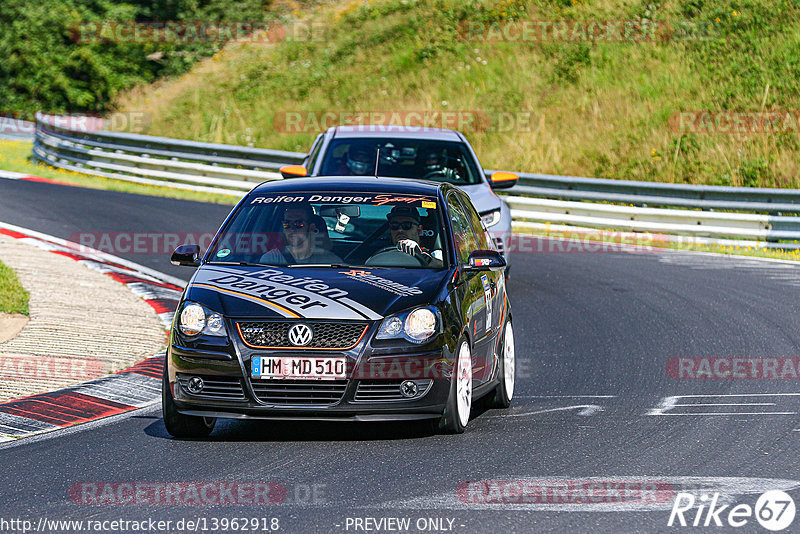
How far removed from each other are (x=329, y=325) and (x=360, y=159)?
6.85 m

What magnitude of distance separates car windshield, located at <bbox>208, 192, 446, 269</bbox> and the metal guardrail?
12.0 m

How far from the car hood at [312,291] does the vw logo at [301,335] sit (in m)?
0.08

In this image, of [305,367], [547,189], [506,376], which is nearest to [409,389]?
[305,367]

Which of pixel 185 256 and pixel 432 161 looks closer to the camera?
pixel 185 256

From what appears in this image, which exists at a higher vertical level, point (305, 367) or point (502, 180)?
point (305, 367)

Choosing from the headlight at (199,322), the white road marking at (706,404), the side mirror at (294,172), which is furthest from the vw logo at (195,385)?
the side mirror at (294,172)

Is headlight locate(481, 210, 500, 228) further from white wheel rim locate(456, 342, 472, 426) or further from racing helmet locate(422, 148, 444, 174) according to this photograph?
white wheel rim locate(456, 342, 472, 426)

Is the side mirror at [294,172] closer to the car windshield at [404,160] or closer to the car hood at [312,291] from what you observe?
the car windshield at [404,160]

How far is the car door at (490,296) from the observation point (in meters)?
8.31

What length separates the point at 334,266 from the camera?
797cm

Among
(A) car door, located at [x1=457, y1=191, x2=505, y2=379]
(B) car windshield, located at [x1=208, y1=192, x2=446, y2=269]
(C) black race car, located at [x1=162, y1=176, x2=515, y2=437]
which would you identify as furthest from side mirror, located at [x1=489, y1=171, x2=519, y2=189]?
(C) black race car, located at [x1=162, y1=176, x2=515, y2=437]

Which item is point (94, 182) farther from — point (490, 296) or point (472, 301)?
point (472, 301)

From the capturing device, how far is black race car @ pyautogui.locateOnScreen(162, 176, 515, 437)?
23.2 ft

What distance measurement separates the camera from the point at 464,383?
7.60 m
